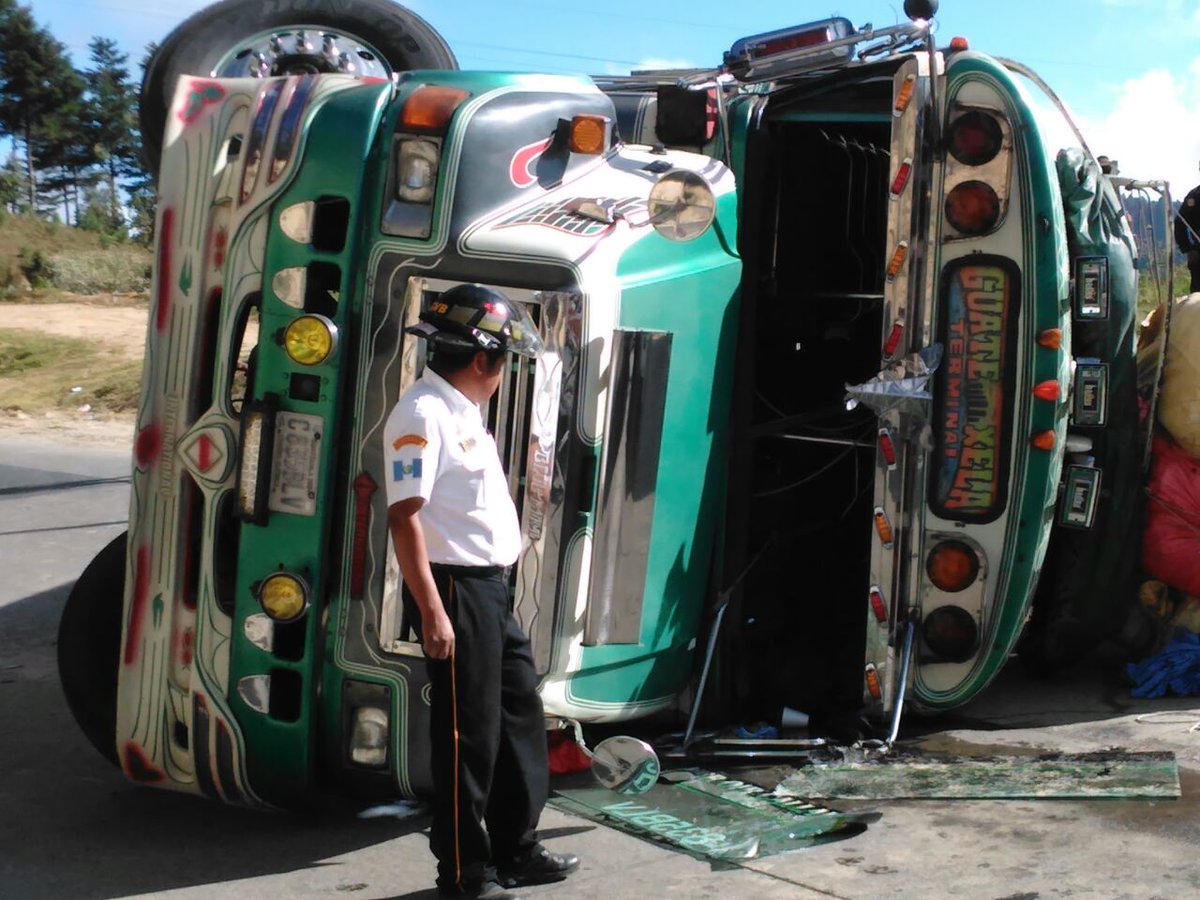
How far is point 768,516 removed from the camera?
500 cm

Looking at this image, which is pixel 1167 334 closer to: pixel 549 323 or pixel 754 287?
pixel 754 287

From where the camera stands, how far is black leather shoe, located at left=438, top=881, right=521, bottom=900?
11.8ft

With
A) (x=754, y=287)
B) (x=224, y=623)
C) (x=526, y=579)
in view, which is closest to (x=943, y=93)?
(x=754, y=287)

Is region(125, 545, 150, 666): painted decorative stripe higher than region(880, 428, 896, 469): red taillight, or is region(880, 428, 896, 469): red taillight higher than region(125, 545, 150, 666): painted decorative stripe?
region(880, 428, 896, 469): red taillight

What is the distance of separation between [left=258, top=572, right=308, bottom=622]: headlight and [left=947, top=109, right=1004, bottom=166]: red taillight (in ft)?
7.51

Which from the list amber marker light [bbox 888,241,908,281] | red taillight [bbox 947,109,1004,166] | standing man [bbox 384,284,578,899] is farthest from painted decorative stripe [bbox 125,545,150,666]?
red taillight [bbox 947,109,1004,166]

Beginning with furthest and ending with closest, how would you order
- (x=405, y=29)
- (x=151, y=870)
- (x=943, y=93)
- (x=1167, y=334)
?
(x=405, y=29) < (x=1167, y=334) < (x=943, y=93) < (x=151, y=870)

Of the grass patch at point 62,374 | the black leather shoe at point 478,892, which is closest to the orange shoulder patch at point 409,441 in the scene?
the black leather shoe at point 478,892

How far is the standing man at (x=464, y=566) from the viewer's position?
3.53 meters

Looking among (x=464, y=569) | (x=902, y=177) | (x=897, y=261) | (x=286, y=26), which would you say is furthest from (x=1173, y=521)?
(x=286, y=26)

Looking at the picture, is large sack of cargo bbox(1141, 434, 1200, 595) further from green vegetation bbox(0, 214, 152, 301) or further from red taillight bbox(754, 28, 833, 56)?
green vegetation bbox(0, 214, 152, 301)

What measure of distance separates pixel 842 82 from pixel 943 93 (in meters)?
0.34

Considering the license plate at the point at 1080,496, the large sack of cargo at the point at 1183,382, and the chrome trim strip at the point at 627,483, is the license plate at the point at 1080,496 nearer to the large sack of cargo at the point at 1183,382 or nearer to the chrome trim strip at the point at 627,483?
the large sack of cargo at the point at 1183,382

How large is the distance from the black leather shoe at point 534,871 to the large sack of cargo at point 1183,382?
→ 2.78m
